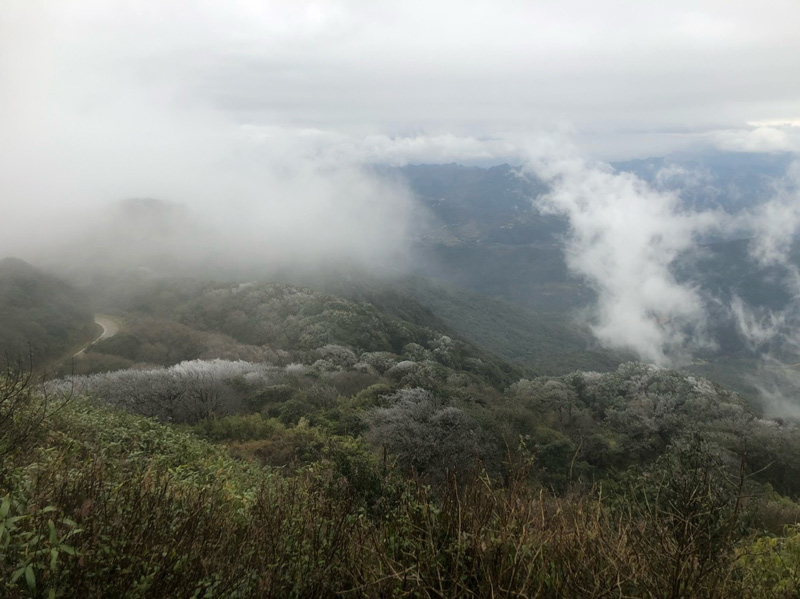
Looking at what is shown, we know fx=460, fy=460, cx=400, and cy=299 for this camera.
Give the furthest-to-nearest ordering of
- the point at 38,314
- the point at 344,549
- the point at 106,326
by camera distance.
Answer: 1. the point at 106,326
2. the point at 38,314
3. the point at 344,549

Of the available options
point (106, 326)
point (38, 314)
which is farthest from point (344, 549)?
point (106, 326)

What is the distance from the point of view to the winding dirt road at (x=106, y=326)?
6325cm

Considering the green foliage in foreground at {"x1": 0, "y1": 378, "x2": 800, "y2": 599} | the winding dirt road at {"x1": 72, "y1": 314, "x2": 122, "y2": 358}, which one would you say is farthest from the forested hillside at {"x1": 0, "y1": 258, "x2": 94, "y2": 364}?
the green foliage in foreground at {"x1": 0, "y1": 378, "x2": 800, "y2": 599}

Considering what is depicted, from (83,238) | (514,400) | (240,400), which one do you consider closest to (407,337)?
(514,400)

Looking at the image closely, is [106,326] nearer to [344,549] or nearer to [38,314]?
[38,314]

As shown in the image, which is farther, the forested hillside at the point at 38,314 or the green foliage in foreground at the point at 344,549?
the forested hillside at the point at 38,314

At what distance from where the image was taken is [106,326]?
73125mm

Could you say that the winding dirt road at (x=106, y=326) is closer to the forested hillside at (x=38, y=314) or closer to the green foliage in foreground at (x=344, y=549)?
the forested hillside at (x=38, y=314)

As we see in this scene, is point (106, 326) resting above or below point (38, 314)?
below

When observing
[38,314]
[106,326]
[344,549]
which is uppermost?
[344,549]

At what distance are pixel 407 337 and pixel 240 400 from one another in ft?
182

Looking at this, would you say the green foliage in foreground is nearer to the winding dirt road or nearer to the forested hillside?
the forested hillside

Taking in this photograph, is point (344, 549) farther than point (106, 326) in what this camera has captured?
No

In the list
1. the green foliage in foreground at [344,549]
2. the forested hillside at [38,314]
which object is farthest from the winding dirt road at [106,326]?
the green foliage in foreground at [344,549]
